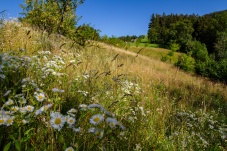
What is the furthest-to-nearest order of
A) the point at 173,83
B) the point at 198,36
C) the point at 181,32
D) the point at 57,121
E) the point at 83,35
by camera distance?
1. the point at 198,36
2. the point at 181,32
3. the point at 83,35
4. the point at 173,83
5. the point at 57,121

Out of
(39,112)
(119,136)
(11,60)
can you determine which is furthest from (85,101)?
(39,112)

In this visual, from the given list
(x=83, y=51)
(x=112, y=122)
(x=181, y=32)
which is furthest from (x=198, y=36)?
(x=112, y=122)

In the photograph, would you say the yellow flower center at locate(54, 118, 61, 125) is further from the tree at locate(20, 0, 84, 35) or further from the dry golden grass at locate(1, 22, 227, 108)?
the tree at locate(20, 0, 84, 35)

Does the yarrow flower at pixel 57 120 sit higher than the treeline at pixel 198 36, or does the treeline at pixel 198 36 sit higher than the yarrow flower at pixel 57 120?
the treeline at pixel 198 36

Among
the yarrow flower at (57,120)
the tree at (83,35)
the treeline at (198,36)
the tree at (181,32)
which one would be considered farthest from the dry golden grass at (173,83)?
the tree at (181,32)

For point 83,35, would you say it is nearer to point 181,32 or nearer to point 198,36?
Answer: point 181,32

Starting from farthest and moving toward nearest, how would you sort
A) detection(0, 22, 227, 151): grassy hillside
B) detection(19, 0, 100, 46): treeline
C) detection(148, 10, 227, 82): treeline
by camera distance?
1. detection(148, 10, 227, 82): treeline
2. detection(19, 0, 100, 46): treeline
3. detection(0, 22, 227, 151): grassy hillside

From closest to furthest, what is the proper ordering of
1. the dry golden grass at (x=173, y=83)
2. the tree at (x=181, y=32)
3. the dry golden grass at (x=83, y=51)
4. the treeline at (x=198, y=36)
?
the dry golden grass at (x=83, y=51), the dry golden grass at (x=173, y=83), the treeline at (x=198, y=36), the tree at (x=181, y=32)

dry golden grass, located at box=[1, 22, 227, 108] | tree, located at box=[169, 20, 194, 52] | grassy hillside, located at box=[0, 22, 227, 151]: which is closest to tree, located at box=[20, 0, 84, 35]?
dry golden grass, located at box=[1, 22, 227, 108]

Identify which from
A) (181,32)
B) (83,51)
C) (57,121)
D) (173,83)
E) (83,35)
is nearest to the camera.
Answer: (57,121)

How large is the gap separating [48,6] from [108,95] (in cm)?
1084

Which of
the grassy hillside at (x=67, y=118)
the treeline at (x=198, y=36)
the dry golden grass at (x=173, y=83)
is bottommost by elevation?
the dry golden grass at (x=173, y=83)

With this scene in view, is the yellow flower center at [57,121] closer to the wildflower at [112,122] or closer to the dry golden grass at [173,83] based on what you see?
the wildflower at [112,122]

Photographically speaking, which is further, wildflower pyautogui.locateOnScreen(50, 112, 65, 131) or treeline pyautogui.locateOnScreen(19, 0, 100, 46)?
treeline pyautogui.locateOnScreen(19, 0, 100, 46)
